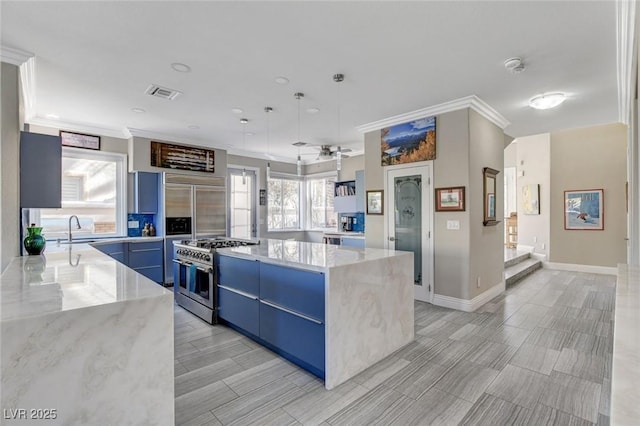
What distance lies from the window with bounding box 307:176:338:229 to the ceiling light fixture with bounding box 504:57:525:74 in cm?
527

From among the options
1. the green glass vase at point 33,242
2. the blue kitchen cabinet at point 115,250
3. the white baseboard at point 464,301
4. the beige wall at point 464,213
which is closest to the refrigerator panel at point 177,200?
the blue kitchen cabinet at point 115,250

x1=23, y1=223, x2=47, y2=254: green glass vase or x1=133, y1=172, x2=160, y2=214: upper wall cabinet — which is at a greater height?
x1=133, y1=172, x2=160, y2=214: upper wall cabinet

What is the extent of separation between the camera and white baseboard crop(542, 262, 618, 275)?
6.32m

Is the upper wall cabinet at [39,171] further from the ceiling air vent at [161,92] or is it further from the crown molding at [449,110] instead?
the crown molding at [449,110]

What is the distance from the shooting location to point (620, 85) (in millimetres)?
3625

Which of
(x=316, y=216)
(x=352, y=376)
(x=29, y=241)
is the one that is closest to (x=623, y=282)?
(x=352, y=376)

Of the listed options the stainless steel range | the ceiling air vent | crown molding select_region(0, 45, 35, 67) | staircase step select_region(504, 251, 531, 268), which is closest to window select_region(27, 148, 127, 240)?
the stainless steel range

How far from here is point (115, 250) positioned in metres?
5.11

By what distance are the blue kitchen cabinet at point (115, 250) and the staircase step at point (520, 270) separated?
21.3ft

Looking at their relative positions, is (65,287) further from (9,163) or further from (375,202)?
(375,202)

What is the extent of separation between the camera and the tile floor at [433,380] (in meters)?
2.09

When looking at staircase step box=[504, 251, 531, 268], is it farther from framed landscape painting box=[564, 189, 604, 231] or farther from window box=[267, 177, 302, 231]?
window box=[267, 177, 302, 231]

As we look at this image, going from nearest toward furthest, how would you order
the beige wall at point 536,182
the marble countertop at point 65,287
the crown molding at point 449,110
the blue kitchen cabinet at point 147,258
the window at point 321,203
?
1. the marble countertop at point 65,287
2. the crown molding at point 449,110
3. the blue kitchen cabinet at point 147,258
4. the beige wall at point 536,182
5. the window at point 321,203

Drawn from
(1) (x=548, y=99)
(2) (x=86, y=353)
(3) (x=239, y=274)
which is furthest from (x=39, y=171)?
(1) (x=548, y=99)
